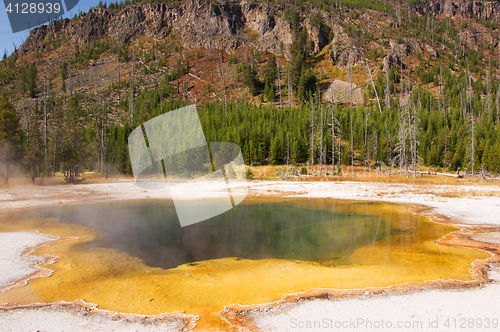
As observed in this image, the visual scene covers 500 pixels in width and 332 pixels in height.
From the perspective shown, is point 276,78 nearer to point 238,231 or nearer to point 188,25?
point 188,25

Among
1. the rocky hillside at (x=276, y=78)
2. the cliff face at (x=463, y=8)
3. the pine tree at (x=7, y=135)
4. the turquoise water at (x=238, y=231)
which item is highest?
the cliff face at (x=463, y=8)

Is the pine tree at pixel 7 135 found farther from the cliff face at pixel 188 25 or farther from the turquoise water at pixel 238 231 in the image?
the cliff face at pixel 188 25

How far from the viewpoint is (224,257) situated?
9.16m

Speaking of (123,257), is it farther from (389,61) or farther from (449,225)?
(389,61)

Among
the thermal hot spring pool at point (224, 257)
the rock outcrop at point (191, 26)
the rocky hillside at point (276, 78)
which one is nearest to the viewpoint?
the thermal hot spring pool at point (224, 257)

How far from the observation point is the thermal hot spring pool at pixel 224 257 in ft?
20.4

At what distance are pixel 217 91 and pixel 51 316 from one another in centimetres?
10132

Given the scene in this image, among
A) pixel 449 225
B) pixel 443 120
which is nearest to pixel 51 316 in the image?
pixel 449 225

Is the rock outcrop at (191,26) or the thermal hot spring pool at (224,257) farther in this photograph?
the rock outcrop at (191,26)

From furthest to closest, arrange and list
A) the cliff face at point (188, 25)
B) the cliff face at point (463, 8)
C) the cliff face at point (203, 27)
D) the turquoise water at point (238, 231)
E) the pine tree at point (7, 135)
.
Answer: the cliff face at point (463, 8) → the cliff face at point (188, 25) → the cliff face at point (203, 27) → the pine tree at point (7, 135) → the turquoise water at point (238, 231)

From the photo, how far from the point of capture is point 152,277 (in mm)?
7340

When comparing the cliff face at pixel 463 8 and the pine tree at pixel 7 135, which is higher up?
the cliff face at pixel 463 8

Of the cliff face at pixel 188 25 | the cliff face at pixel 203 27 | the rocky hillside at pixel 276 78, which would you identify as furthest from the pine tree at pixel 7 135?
the cliff face at pixel 188 25

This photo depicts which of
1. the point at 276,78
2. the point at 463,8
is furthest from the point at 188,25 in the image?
the point at 463,8
